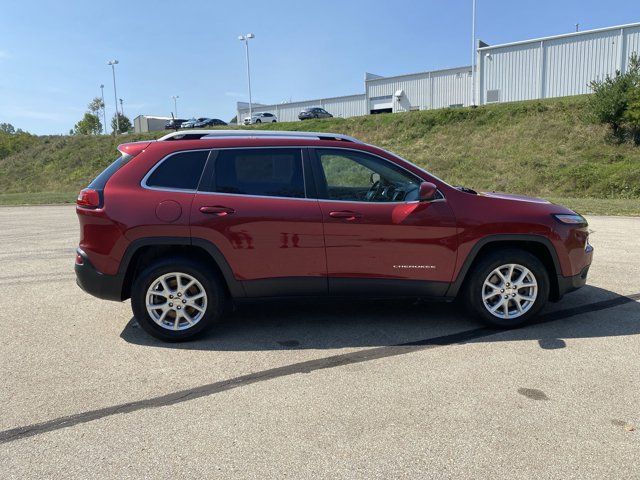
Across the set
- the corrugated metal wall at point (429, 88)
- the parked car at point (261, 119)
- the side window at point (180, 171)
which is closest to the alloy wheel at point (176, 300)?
the side window at point (180, 171)

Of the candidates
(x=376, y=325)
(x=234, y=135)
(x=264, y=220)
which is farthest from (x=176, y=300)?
(x=376, y=325)

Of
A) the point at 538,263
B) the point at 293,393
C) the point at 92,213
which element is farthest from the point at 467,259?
the point at 92,213

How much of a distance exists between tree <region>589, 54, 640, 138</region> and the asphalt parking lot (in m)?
22.4

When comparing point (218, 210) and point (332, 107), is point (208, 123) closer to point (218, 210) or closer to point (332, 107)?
point (332, 107)

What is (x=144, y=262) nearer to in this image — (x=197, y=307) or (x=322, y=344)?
(x=197, y=307)

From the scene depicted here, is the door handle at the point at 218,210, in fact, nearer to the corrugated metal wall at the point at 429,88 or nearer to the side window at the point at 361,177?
the side window at the point at 361,177

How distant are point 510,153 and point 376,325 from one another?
23304 millimetres

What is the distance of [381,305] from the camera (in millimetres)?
5648

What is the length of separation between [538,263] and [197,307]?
3115 millimetres

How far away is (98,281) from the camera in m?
4.58

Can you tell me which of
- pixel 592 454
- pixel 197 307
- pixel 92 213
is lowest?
pixel 592 454

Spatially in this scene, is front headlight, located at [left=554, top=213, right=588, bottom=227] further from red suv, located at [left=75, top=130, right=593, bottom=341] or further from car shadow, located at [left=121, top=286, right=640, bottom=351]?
car shadow, located at [left=121, top=286, right=640, bottom=351]

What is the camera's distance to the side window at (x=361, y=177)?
15.6 ft

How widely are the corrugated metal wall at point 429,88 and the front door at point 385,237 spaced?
4447 centimetres
